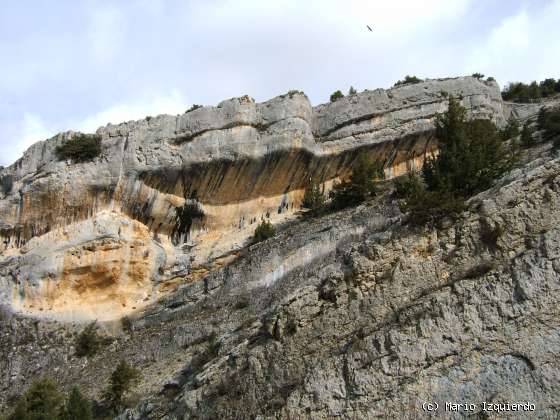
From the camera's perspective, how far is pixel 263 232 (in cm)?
2784

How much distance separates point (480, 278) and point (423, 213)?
235 cm

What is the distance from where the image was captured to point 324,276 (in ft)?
52.2

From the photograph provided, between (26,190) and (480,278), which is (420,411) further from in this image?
(26,190)

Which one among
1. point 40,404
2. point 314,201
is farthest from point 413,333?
point 314,201

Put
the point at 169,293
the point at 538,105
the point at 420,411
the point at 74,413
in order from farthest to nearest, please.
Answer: the point at 538,105 → the point at 169,293 → the point at 74,413 → the point at 420,411

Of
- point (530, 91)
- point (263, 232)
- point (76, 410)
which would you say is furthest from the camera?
point (530, 91)

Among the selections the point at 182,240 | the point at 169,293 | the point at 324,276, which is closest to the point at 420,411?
the point at 324,276

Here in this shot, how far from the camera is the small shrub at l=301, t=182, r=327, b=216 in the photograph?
2859 cm

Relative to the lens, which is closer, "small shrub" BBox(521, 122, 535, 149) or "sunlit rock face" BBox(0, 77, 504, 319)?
"small shrub" BBox(521, 122, 535, 149)

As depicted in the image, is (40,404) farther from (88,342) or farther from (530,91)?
(530,91)

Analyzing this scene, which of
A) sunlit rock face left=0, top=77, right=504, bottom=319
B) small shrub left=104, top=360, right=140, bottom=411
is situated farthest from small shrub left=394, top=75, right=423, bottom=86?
small shrub left=104, top=360, right=140, bottom=411

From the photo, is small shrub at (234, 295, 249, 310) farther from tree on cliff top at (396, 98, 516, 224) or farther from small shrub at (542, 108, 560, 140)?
small shrub at (542, 108, 560, 140)

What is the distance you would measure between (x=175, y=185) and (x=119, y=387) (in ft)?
41.2

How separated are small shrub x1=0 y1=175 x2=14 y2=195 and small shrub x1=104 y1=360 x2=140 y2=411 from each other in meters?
15.6
